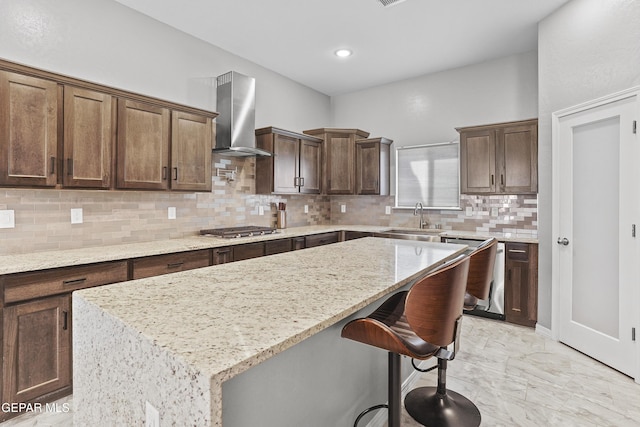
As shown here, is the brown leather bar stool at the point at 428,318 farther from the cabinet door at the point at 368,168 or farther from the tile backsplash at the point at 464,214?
the cabinet door at the point at 368,168

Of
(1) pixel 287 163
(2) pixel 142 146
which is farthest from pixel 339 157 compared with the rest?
(2) pixel 142 146

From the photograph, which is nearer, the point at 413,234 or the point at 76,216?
the point at 76,216

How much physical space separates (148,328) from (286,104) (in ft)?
15.2

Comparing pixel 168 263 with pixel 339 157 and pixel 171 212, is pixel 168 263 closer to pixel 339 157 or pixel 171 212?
pixel 171 212

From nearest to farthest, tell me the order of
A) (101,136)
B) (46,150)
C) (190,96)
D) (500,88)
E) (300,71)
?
(46,150)
(101,136)
(190,96)
(500,88)
(300,71)

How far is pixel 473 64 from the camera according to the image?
4676mm

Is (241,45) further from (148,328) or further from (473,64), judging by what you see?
(148,328)

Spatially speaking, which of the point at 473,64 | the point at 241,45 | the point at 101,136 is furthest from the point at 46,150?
the point at 473,64

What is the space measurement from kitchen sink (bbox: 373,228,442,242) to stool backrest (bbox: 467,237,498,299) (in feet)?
7.30

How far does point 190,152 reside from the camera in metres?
3.40

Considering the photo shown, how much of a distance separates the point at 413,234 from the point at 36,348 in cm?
389

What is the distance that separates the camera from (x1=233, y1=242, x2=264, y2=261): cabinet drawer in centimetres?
346

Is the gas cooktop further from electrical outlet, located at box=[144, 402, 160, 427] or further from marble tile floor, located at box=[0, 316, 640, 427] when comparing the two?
electrical outlet, located at box=[144, 402, 160, 427]

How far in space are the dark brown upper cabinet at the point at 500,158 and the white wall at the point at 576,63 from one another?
0.93 feet
